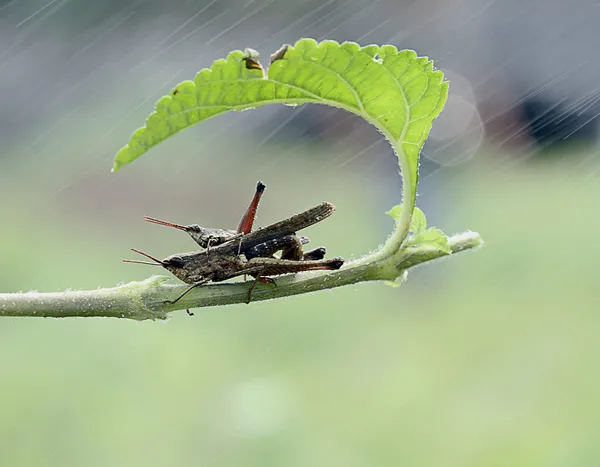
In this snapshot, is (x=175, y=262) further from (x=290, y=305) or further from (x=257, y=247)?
(x=290, y=305)

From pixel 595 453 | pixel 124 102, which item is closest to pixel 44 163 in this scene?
pixel 124 102

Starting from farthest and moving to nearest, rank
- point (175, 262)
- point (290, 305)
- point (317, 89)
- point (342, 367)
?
1. point (290, 305)
2. point (342, 367)
3. point (175, 262)
4. point (317, 89)

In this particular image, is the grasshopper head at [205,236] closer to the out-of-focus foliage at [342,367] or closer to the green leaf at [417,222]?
the green leaf at [417,222]

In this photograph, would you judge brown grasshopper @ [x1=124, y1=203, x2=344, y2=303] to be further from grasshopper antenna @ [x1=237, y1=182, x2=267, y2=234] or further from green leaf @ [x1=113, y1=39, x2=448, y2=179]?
green leaf @ [x1=113, y1=39, x2=448, y2=179]

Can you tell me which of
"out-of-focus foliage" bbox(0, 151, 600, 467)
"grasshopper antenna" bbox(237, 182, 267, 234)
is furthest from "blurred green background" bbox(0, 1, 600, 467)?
"grasshopper antenna" bbox(237, 182, 267, 234)

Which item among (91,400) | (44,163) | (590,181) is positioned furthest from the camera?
(44,163)

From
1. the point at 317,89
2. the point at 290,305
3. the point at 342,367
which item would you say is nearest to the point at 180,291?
the point at 317,89

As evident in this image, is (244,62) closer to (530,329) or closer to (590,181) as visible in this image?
(530,329)

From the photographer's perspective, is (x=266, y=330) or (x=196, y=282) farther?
(x=266, y=330)
